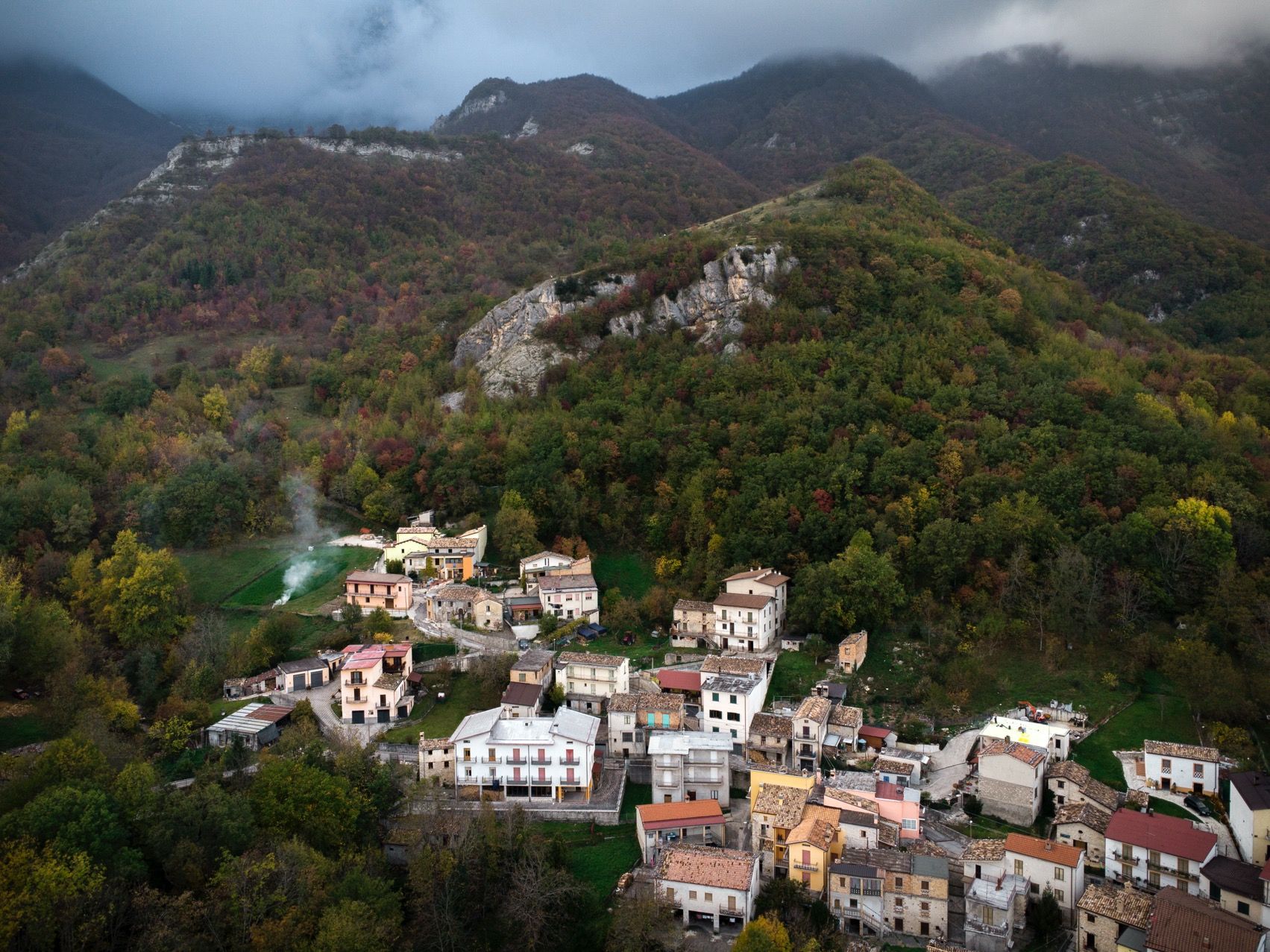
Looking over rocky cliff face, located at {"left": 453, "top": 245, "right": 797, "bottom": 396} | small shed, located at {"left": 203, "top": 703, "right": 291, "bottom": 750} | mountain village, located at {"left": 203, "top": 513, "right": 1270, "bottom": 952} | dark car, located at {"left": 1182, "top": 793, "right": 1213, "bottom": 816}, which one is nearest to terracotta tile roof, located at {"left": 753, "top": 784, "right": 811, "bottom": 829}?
mountain village, located at {"left": 203, "top": 513, "right": 1270, "bottom": 952}

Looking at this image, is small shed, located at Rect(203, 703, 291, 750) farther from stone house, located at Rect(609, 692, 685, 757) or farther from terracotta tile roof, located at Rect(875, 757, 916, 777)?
terracotta tile roof, located at Rect(875, 757, 916, 777)

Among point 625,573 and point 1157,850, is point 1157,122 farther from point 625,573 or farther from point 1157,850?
point 1157,850

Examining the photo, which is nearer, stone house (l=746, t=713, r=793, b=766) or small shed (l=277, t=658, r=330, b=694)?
stone house (l=746, t=713, r=793, b=766)

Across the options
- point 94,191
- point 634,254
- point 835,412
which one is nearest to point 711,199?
point 634,254

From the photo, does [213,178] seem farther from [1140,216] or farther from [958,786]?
[958,786]

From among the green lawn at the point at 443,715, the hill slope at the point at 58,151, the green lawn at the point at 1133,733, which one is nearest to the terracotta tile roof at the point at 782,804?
the green lawn at the point at 1133,733

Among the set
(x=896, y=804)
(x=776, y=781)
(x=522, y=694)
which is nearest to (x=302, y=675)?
(x=522, y=694)

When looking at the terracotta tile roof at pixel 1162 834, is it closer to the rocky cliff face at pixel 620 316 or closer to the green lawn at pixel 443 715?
the green lawn at pixel 443 715
